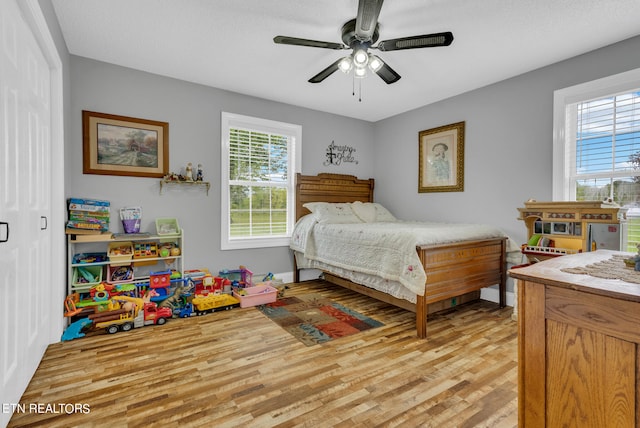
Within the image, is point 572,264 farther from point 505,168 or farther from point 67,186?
point 67,186

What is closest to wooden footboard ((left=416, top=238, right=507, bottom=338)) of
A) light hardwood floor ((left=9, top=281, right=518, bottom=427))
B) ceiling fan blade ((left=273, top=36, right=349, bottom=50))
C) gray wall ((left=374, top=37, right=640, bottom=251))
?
light hardwood floor ((left=9, top=281, right=518, bottom=427))

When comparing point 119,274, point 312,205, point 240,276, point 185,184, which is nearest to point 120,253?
point 119,274

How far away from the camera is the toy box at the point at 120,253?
2900 millimetres

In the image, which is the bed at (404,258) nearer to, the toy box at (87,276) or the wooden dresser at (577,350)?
the wooden dresser at (577,350)

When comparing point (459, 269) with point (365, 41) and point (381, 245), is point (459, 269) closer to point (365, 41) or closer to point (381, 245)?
point (381, 245)

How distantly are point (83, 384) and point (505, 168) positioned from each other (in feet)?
13.8

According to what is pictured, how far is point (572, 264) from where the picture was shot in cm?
123

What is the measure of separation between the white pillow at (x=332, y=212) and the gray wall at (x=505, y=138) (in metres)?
0.99

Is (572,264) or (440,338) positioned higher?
(572,264)

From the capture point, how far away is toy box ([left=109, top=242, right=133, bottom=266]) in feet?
9.52

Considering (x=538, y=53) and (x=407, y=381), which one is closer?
(x=407, y=381)

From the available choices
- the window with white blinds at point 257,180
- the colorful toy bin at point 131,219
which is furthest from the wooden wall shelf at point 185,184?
the colorful toy bin at point 131,219

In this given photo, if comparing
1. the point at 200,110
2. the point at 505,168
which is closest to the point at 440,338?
the point at 505,168

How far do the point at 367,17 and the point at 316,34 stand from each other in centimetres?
80
